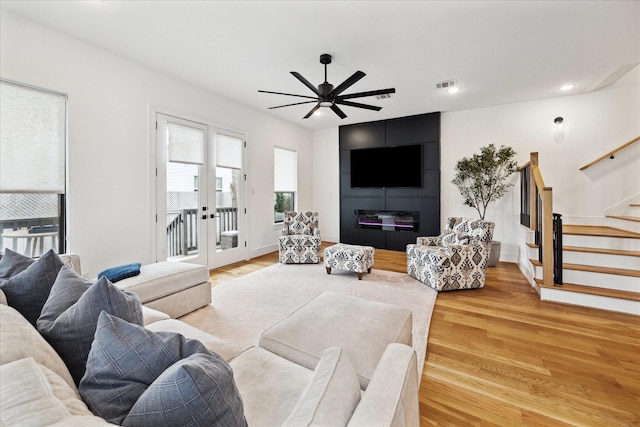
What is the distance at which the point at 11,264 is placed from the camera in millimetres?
1329

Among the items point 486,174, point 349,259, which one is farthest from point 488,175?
point 349,259

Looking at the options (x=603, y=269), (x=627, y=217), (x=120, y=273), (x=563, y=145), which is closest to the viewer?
(x=120, y=273)

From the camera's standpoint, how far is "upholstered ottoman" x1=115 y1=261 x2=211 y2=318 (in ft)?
7.78

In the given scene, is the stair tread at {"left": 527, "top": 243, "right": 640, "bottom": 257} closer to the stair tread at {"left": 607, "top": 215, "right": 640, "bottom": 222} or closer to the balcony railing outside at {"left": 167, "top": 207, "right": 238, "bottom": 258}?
the stair tread at {"left": 607, "top": 215, "right": 640, "bottom": 222}

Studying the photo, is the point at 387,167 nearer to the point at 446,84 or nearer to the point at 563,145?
the point at 446,84

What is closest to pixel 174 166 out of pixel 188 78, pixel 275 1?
pixel 188 78

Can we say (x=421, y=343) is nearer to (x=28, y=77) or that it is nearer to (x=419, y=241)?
(x=419, y=241)

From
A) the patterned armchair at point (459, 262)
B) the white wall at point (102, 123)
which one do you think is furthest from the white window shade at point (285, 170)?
the patterned armchair at point (459, 262)

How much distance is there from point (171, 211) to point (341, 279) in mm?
2649

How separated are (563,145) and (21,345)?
6.47m

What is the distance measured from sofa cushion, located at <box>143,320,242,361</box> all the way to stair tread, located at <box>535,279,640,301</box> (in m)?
3.53

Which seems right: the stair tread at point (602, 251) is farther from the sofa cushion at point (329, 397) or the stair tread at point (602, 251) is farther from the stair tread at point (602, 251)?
the sofa cushion at point (329, 397)

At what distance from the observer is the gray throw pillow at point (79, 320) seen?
0.84 metres

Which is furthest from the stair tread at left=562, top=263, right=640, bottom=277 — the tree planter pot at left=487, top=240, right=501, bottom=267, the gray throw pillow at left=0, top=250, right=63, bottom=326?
the gray throw pillow at left=0, top=250, right=63, bottom=326
